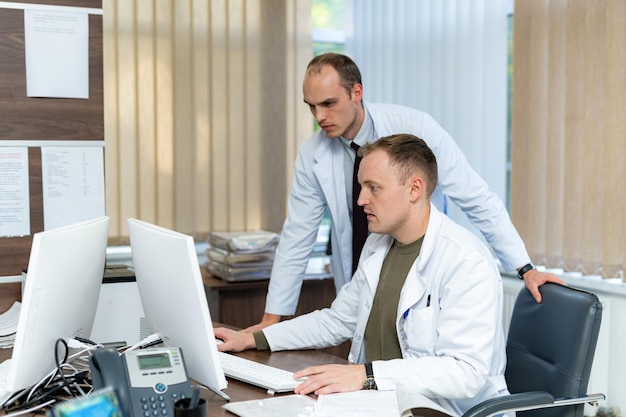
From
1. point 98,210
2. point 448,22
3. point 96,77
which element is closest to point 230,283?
point 98,210

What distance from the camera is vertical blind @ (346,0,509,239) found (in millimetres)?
3650

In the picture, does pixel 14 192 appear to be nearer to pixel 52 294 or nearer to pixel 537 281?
pixel 52 294

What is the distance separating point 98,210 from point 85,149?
0.21m

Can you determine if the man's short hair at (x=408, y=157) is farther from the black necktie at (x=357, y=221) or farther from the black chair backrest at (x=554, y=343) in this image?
the black necktie at (x=357, y=221)

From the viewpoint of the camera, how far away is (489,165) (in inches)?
145

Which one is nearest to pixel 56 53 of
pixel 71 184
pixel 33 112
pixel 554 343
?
pixel 33 112

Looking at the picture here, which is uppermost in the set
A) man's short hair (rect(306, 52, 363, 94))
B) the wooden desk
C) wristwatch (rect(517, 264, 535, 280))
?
man's short hair (rect(306, 52, 363, 94))

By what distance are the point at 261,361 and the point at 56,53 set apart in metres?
1.22

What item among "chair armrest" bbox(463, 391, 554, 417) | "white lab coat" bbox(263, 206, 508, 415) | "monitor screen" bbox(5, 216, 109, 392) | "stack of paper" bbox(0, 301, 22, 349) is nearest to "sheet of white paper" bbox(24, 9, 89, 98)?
"stack of paper" bbox(0, 301, 22, 349)

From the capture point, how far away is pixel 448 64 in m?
3.89

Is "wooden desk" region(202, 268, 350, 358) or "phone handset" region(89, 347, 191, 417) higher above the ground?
"phone handset" region(89, 347, 191, 417)

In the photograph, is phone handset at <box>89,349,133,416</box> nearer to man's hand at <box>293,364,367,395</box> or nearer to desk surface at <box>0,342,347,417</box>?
desk surface at <box>0,342,347,417</box>

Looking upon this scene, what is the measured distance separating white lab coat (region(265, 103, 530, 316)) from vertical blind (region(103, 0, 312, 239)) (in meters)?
1.35

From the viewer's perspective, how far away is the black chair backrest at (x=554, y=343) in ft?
6.16
